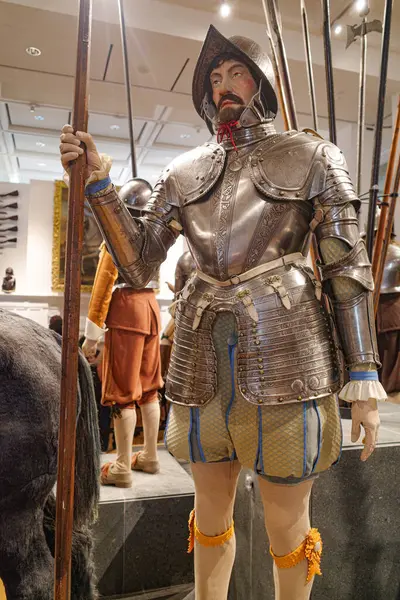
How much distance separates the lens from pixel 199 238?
1520 millimetres

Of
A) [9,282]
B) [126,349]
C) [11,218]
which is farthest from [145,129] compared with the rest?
[126,349]

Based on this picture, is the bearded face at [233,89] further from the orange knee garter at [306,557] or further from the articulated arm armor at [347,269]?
the orange knee garter at [306,557]

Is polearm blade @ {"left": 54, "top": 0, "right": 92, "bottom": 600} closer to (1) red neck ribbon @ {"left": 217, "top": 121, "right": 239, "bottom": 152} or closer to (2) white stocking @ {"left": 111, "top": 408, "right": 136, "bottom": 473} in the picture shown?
(1) red neck ribbon @ {"left": 217, "top": 121, "right": 239, "bottom": 152}

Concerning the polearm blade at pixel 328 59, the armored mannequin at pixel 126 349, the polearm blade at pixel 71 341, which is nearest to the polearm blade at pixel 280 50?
the polearm blade at pixel 328 59

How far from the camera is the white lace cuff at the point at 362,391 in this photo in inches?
51.9

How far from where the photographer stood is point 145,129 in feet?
19.6

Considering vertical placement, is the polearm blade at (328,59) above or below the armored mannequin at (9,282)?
above

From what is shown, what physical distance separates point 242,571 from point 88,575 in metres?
0.96

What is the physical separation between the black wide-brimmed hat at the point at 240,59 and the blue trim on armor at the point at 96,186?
0.55 m

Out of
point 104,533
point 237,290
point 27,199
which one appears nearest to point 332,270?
point 237,290

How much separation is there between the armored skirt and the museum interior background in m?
0.70

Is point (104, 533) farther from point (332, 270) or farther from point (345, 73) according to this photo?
point (345, 73)

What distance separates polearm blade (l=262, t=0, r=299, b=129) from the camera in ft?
6.34

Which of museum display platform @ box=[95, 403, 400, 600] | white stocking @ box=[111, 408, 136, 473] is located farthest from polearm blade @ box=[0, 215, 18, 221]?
museum display platform @ box=[95, 403, 400, 600]
